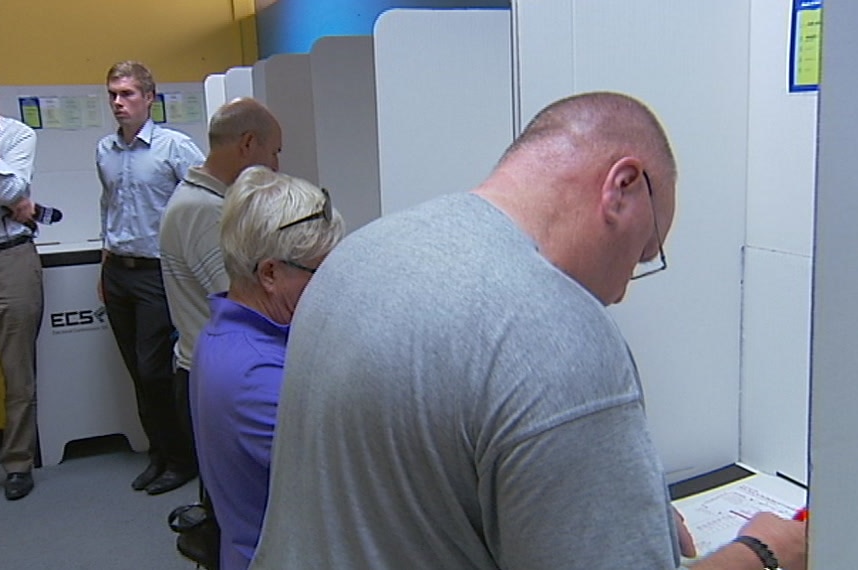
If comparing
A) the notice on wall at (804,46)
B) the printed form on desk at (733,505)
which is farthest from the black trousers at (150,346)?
the notice on wall at (804,46)

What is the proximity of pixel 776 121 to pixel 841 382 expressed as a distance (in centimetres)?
130

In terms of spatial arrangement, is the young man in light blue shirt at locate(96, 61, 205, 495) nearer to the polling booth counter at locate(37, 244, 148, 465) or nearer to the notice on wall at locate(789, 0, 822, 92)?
the polling booth counter at locate(37, 244, 148, 465)

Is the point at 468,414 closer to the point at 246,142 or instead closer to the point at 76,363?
the point at 246,142

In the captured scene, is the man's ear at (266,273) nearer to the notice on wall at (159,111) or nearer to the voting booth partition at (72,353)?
the voting booth partition at (72,353)

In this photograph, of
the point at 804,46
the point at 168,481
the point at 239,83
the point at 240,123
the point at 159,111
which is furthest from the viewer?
the point at 159,111

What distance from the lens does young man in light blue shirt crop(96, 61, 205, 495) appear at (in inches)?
130

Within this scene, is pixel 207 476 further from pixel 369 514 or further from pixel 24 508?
pixel 24 508

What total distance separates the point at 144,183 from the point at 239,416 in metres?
2.29

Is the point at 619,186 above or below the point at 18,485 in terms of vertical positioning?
above

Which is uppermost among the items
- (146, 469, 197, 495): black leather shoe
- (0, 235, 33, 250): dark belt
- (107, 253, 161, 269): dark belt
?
(0, 235, 33, 250): dark belt

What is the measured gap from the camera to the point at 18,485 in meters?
3.43

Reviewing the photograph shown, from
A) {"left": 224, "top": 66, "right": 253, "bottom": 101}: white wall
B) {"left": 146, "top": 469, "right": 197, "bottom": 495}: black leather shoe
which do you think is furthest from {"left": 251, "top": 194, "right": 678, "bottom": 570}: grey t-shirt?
{"left": 146, "top": 469, "right": 197, "bottom": 495}: black leather shoe

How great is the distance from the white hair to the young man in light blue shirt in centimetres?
194

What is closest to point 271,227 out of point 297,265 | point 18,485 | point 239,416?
point 297,265
